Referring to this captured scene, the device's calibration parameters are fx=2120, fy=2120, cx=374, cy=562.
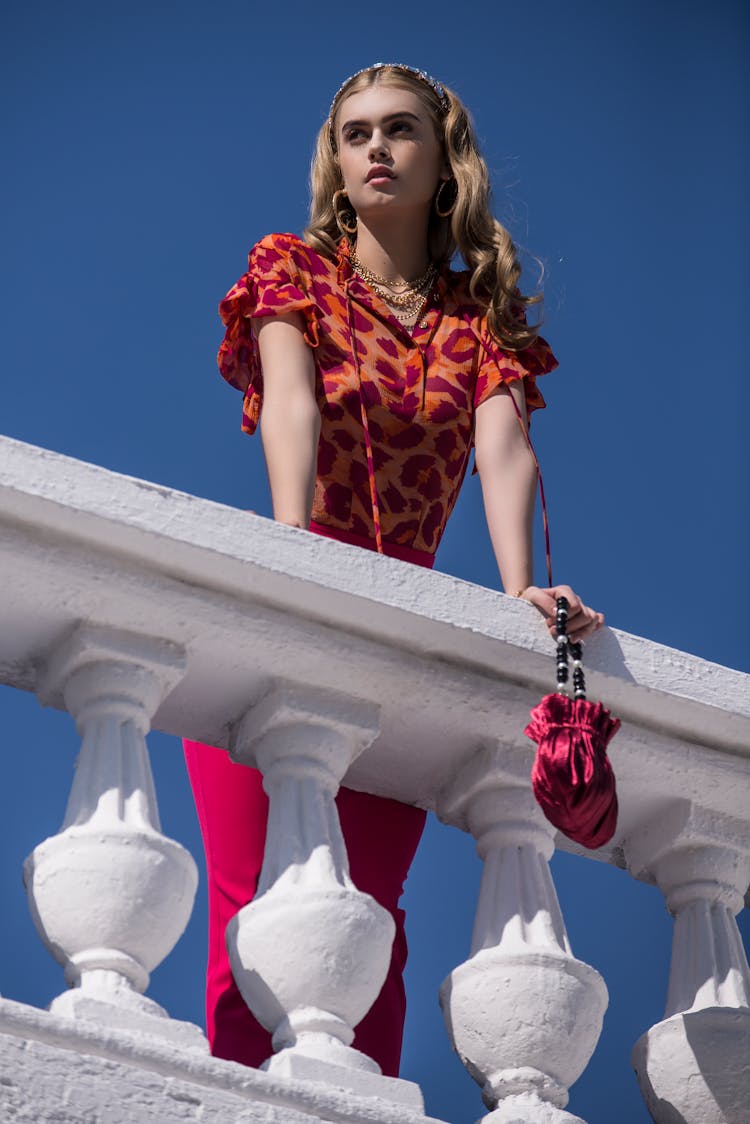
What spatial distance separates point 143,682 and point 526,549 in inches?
36.4

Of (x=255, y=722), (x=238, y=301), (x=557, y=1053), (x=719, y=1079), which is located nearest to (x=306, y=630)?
(x=255, y=722)

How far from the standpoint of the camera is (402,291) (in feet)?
11.5

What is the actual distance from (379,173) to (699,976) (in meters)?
1.51

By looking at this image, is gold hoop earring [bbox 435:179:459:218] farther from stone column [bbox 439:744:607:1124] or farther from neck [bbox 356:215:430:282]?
stone column [bbox 439:744:607:1124]

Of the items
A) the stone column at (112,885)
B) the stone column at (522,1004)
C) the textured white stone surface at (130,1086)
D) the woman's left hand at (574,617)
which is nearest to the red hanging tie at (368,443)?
the woman's left hand at (574,617)

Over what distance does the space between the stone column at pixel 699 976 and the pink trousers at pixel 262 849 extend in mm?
388

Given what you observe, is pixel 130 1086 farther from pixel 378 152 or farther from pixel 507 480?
pixel 378 152

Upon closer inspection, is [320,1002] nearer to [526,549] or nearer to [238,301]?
[526,549]

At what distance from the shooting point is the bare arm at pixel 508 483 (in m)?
3.12

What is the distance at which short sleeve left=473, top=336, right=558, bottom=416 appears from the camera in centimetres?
338

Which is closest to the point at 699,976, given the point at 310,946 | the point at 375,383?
the point at 310,946

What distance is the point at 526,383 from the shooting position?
11.3ft

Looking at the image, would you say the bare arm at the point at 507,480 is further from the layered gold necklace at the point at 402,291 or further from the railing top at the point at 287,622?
the railing top at the point at 287,622

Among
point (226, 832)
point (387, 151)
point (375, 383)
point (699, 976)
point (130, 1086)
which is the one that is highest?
point (387, 151)
